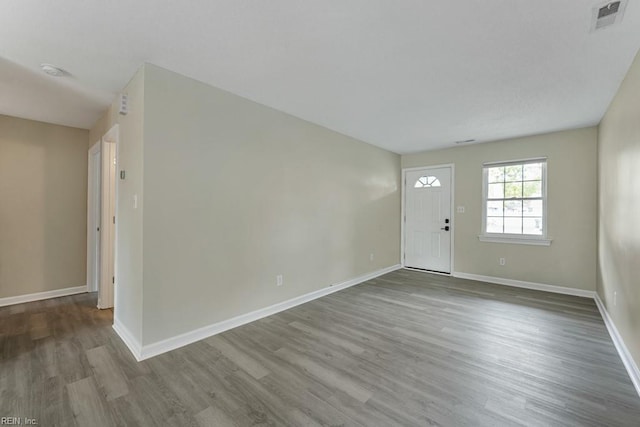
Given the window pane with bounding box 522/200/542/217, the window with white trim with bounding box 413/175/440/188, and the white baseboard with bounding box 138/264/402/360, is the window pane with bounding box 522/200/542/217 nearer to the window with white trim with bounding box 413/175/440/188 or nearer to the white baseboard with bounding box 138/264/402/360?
the window with white trim with bounding box 413/175/440/188

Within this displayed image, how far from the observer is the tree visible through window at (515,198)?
439cm

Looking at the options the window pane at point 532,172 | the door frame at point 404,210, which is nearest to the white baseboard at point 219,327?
the door frame at point 404,210

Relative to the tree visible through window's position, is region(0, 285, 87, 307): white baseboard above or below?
below

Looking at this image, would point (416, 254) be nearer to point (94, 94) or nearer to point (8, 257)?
point (94, 94)

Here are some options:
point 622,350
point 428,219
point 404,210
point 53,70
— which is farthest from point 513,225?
point 53,70

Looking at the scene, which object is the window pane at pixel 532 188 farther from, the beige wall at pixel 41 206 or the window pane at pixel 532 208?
the beige wall at pixel 41 206

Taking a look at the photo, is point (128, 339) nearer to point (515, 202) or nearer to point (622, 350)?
point (622, 350)

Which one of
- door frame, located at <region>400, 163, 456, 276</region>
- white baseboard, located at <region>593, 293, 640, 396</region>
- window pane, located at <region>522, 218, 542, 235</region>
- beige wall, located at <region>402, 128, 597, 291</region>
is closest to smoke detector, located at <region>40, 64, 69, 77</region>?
white baseboard, located at <region>593, 293, 640, 396</region>

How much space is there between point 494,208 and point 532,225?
0.60 metres

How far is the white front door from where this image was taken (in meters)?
5.31

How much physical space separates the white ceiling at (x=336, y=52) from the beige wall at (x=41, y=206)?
0.54 m

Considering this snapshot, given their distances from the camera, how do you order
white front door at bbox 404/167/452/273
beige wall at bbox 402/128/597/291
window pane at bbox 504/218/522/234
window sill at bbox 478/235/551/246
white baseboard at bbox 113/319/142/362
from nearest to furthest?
white baseboard at bbox 113/319/142/362 < beige wall at bbox 402/128/597/291 < window sill at bbox 478/235/551/246 < window pane at bbox 504/218/522/234 < white front door at bbox 404/167/452/273

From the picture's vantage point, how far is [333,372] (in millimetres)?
2111

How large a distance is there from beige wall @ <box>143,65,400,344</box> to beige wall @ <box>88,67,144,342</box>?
0.30 feet
